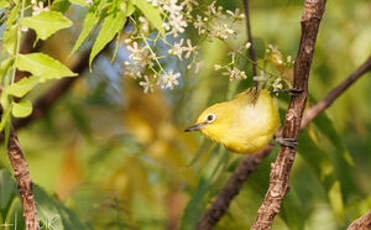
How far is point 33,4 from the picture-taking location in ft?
3.38

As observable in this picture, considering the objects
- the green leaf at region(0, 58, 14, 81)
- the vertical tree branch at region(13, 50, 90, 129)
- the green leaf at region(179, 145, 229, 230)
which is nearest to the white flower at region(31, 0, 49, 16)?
the green leaf at region(0, 58, 14, 81)

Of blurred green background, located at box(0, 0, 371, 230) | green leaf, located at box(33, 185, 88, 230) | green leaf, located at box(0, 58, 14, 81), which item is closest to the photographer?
green leaf, located at box(0, 58, 14, 81)

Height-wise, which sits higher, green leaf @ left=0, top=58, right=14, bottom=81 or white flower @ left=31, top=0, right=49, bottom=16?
white flower @ left=31, top=0, right=49, bottom=16

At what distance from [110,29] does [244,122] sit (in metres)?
0.62

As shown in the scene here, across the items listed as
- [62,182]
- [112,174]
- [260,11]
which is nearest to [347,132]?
[260,11]

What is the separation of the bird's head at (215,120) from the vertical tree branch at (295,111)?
14.0 inches

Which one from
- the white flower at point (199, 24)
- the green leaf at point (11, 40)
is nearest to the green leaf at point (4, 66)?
the green leaf at point (11, 40)

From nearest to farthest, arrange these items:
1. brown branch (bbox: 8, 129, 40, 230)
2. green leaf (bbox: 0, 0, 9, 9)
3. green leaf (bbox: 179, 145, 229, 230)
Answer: green leaf (bbox: 0, 0, 9, 9) → brown branch (bbox: 8, 129, 40, 230) → green leaf (bbox: 179, 145, 229, 230)

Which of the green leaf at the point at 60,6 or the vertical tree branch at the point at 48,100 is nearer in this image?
the green leaf at the point at 60,6

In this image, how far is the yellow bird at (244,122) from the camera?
142 cm

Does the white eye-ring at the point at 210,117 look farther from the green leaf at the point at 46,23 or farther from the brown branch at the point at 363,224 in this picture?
the green leaf at the point at 46,23

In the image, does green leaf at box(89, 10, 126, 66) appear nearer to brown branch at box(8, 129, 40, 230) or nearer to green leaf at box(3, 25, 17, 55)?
green leaf at box(3, 25, 17, 55)

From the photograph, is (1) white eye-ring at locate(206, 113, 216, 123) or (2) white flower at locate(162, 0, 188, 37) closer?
(2) white flower at locate(162, 0, 188, 37)

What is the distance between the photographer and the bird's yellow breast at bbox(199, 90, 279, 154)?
4.65 ft
